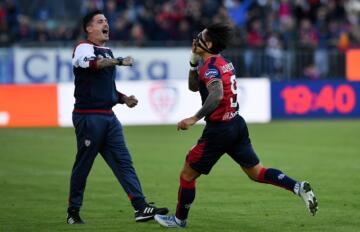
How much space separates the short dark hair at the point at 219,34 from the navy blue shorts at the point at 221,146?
76cm

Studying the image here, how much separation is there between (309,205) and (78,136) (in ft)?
8.51

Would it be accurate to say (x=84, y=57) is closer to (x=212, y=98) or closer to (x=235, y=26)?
(x=212, y=98)

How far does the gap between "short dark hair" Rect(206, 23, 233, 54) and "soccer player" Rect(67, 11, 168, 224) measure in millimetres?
1215

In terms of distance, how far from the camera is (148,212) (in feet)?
33.8

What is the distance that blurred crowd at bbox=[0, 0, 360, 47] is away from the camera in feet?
90.4

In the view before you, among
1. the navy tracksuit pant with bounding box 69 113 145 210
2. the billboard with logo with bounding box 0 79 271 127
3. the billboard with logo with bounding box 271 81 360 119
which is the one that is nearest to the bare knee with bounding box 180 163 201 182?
the navy tracksuit pant with bounding box 69 113 145 210

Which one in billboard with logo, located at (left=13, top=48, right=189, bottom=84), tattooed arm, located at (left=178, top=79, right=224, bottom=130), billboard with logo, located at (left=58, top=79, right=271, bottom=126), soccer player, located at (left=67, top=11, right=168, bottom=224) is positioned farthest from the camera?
billboard with logo, located at (left=13, top=48, right=189, bottom=84)

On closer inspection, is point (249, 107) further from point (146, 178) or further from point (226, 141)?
point (226, 141)

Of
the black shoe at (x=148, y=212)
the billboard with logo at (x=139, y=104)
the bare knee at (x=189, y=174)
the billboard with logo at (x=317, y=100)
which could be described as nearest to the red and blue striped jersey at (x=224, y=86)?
the bare knee at (x=189, y=174)

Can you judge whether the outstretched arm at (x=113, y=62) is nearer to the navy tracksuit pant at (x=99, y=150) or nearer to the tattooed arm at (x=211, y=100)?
the navy tracksuit pant at (x=99, y=150)

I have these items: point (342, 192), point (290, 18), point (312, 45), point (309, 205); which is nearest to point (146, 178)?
Answer: point (342, 192)

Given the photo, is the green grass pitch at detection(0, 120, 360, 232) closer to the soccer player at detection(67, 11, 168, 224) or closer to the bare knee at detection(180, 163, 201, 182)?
the soccer player at detection(67, 11, 168, 224)

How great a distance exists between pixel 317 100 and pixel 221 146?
56.9 feet

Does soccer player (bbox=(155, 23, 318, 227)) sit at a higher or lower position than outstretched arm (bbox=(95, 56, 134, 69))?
lower
